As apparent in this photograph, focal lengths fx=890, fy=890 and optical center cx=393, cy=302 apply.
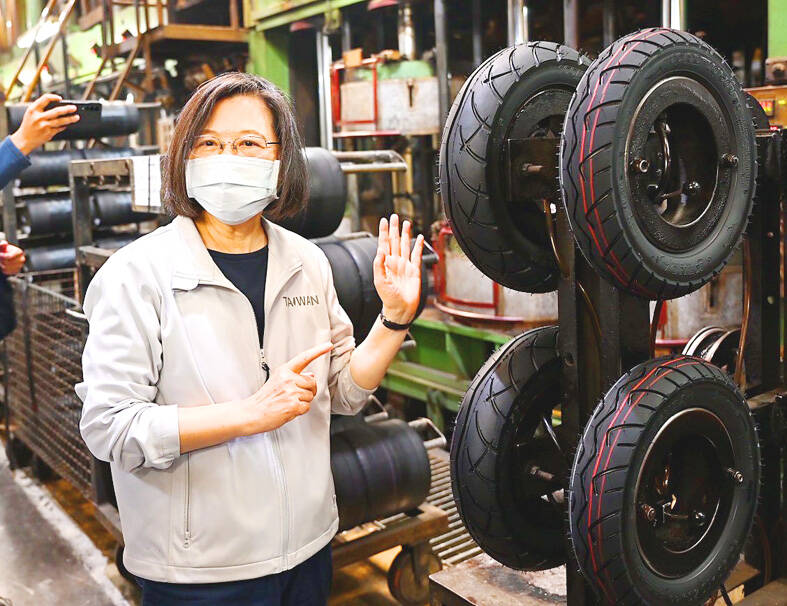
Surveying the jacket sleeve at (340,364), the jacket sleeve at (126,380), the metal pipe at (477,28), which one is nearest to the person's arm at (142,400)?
the jacket sleeve at (126,380)

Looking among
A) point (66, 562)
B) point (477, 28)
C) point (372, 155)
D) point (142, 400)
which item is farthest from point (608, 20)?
point (142, 400)

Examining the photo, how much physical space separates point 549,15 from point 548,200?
4.80 metres

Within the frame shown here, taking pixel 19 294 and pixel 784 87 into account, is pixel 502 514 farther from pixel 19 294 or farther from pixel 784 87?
pixel 19 294

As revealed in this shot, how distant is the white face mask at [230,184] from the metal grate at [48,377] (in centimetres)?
202

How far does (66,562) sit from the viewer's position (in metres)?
3.67

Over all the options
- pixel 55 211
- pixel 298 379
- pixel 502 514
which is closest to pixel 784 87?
pixel 502 514

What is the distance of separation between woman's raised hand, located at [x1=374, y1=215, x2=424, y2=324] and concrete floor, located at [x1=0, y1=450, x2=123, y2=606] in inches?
85.3

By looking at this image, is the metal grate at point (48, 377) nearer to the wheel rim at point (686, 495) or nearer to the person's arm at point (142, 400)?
the person's arm at point (142, 400)

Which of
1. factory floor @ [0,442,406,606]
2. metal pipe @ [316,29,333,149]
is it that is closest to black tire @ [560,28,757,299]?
factory floor @ [0,442,406,606]

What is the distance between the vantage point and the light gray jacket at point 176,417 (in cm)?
152

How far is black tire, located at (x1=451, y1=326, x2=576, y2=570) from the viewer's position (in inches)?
77.4

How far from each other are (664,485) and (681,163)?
687 millimetres

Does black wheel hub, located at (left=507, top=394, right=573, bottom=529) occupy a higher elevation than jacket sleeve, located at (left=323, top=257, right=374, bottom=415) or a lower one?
lower

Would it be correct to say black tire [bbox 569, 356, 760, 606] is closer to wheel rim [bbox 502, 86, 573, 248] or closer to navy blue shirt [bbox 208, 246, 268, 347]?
wheel rim [bbox 502, 86, 573, 248]
